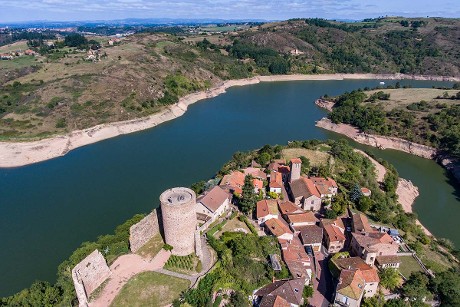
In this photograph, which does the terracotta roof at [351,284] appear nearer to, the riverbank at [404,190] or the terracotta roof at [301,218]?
the terracotta roof at [301,218]

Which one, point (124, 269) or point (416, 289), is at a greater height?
point (124, 269)

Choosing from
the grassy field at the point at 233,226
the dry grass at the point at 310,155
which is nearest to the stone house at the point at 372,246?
the grassy field at the point at 233,226

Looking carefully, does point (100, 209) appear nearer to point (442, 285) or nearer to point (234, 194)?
point (234, 194)

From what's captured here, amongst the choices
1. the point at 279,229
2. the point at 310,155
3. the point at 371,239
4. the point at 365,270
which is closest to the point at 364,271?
the point at 365,270

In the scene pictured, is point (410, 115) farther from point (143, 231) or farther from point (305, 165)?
point (143, 231)

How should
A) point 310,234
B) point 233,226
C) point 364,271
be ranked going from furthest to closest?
point 233,226 → point 310,234 → point 364,271
